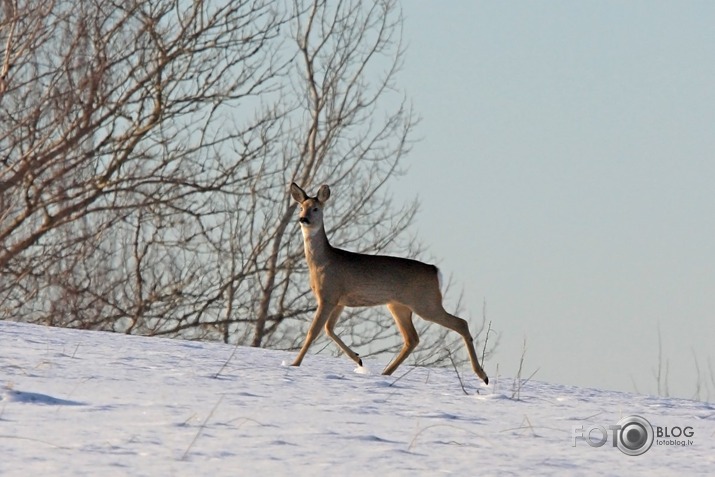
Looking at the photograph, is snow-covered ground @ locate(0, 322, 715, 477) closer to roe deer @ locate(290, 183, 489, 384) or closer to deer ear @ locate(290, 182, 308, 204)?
roe deer @ locate(290, 183, 489, 384)

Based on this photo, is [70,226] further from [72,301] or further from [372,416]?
[372,416]

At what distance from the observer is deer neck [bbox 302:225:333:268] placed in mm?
8758

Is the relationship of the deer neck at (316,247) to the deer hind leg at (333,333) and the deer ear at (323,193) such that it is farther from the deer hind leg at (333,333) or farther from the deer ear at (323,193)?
the deer hind leg at (333,333)

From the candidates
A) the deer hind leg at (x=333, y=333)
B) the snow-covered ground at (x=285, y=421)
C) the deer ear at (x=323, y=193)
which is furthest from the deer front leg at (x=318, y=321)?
the deer ear at (x=323, y=193)

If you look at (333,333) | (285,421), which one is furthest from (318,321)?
(285,421)

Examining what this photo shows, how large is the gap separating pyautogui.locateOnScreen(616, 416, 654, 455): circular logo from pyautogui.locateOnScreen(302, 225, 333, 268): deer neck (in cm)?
334

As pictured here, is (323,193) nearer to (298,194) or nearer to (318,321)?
(298,194)

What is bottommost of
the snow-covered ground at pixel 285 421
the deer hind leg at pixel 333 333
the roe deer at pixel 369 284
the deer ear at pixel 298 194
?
the snow-covered ground at pixel 285 421

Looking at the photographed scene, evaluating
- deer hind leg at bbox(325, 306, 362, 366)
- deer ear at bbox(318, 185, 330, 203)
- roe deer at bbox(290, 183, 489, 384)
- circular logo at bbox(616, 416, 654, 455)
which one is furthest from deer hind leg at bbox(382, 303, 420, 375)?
circular logo at bbox(616, 416, 654, 455)

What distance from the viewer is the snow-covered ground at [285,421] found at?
420 centimetres

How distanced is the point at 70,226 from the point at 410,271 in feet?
38.3

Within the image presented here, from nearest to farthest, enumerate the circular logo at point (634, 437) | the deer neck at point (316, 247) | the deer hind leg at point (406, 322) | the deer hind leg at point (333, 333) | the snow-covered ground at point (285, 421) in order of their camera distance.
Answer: the snow-covered ground at point (285, 421)
the circular logo at point (634, 437)
the deer neck at point (316, 247)
the deer hind leg at point (333, 333)
the deer hind leg at point (406, 322)

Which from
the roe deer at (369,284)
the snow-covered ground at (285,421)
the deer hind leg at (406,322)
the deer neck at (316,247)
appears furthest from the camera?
the deer hind leg at (406,322)

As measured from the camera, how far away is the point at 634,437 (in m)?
5.31
